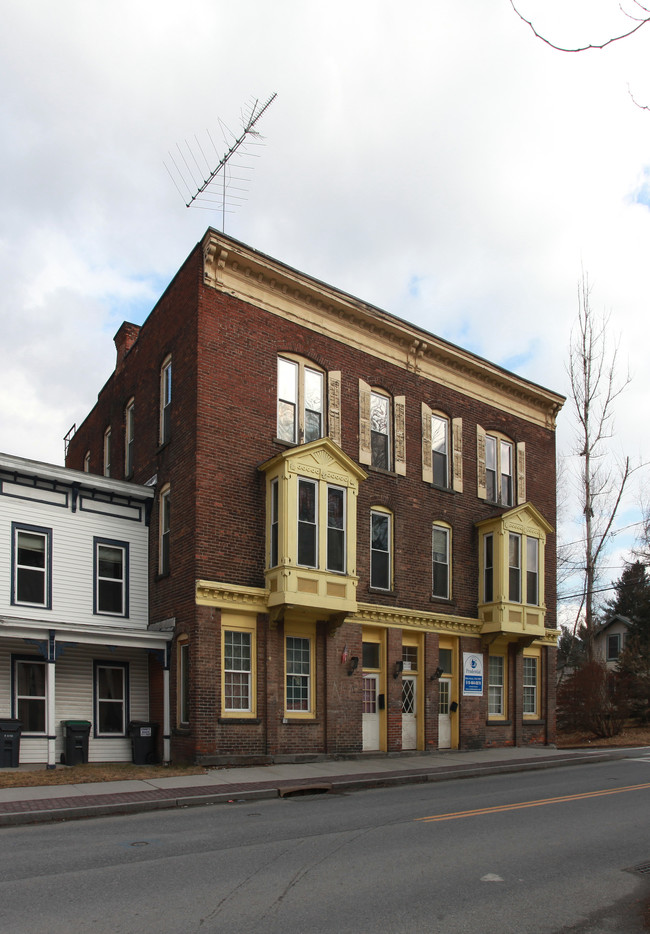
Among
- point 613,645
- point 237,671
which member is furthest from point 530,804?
point 613,645

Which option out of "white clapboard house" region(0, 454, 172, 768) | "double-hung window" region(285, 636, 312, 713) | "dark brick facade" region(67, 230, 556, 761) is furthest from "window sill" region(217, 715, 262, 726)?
"white clapboard house" region(0, 454, 172, 768)

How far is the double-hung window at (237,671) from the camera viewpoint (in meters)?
18.8

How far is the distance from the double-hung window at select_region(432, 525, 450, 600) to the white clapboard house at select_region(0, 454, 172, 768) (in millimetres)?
8083

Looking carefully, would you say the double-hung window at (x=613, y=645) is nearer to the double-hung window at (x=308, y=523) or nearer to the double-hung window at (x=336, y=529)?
the double-hung window at (x=336, y=529)

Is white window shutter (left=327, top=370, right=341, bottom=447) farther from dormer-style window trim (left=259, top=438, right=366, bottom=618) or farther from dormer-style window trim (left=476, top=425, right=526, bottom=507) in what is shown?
dormer-style window trim (left=476, top=425, right=526, bottom=507)

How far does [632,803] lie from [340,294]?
1380 centimetres

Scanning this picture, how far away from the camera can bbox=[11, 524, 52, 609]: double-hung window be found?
19.1m

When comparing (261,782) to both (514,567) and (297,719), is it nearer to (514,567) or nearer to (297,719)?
(297,719)

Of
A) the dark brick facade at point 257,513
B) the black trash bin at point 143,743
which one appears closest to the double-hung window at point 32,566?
the dark brick facade at point 257,513

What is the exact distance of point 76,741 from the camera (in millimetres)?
18453

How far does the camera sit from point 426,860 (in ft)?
30.2

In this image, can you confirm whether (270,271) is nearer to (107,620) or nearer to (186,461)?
(186,461)

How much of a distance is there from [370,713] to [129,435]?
34.3 feet

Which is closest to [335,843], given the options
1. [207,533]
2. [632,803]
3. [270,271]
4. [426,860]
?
[426,860]
